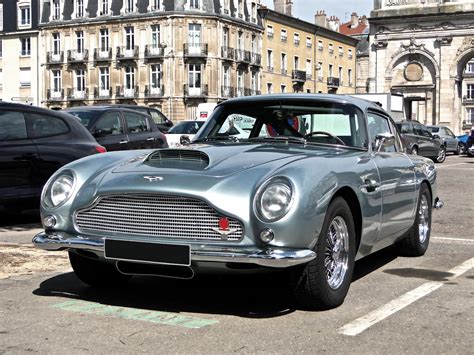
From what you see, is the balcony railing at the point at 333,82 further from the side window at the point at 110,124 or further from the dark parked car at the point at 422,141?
the side window at the point at 110,124

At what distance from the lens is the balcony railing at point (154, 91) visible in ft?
200

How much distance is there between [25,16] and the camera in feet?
227

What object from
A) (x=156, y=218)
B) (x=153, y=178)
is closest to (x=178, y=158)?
(x=153, y=178)

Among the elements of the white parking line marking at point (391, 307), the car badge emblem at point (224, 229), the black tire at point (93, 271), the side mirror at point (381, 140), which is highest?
the side mirror at point (381, 140)

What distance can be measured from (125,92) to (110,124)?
51060 mm

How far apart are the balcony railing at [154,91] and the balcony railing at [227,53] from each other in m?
5.96

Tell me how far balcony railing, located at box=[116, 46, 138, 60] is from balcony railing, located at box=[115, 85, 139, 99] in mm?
2560

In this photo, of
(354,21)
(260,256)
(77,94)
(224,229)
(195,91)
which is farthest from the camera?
(354,21)

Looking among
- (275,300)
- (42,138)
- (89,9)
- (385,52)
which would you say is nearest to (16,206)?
(42,138)

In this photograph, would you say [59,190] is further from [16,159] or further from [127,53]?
[127,53]

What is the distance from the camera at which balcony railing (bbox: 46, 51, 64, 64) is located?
217 feet

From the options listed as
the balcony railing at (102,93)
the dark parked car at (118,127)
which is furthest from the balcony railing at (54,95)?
the dark parked car at (118,127)

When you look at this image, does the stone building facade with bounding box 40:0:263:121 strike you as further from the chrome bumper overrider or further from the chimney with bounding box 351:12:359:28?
the chrome bumper overrider

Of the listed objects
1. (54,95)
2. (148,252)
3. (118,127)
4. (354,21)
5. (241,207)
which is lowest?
(148,252)
